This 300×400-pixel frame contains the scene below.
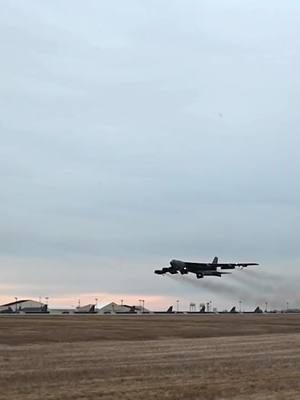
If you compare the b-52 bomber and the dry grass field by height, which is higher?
the b-52 bomber

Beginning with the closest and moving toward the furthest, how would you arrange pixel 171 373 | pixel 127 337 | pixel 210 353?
pixel 171 373
pixel 210 353
pixel 127 337

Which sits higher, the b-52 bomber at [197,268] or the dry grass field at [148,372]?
the b-52 bomber at [197,268]

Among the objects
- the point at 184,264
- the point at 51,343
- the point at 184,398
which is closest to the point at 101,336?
the point at 51,343

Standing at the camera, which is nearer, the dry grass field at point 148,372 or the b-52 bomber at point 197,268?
the dry grass field at point 148,372

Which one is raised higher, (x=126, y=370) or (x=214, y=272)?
(x=214, y=272)

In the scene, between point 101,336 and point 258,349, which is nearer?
point 258,349

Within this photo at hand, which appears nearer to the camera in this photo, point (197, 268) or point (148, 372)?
point (148, 372)

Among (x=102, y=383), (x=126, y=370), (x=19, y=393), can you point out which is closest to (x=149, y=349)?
(x=126, y=370)

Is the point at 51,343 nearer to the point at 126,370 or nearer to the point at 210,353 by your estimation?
the point at 210,353

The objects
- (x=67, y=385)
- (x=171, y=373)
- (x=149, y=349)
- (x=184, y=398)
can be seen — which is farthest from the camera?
(x=149, y=349)

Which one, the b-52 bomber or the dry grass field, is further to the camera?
the b-52 bomber

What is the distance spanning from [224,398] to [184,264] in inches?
3590

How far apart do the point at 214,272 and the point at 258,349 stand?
75.3 metres

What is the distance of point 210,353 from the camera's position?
36.2 m
